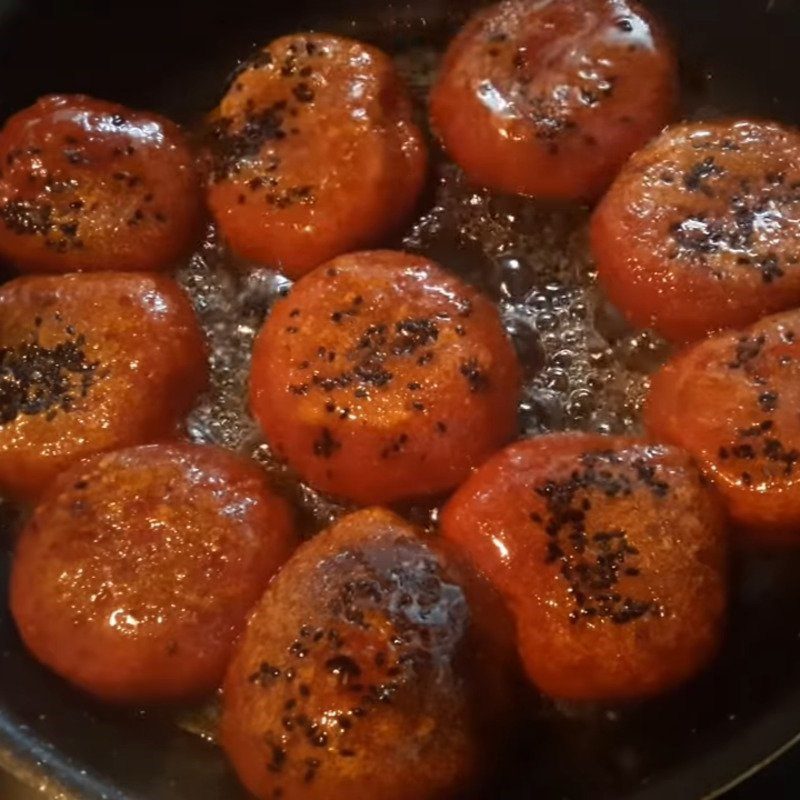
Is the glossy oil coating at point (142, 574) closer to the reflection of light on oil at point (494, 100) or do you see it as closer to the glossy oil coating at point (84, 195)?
the glossy oil coating at point (84, 195)

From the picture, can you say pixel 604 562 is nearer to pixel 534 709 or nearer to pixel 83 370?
pixel 534 709

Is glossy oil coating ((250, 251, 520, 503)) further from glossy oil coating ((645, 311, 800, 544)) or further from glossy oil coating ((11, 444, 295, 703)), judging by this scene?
glossy oil coating ((645, 311, 800, 544))

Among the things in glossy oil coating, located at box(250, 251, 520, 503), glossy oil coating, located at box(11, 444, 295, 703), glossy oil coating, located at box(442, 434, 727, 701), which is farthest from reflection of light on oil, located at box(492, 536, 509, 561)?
glossy oil coating, located at box(11, 444, 295, 703)

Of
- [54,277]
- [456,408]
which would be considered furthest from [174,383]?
[456,408]

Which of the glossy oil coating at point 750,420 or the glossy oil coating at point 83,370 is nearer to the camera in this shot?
the glossy oil coating at point 750,420

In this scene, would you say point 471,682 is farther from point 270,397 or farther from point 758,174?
point 758,174

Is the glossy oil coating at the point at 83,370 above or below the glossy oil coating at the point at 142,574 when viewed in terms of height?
above

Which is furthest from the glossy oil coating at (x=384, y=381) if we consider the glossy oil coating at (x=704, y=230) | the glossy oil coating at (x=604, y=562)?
the glossy oil coating at (x=704, y=230)

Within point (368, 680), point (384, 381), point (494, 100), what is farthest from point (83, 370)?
point (494, 100)
